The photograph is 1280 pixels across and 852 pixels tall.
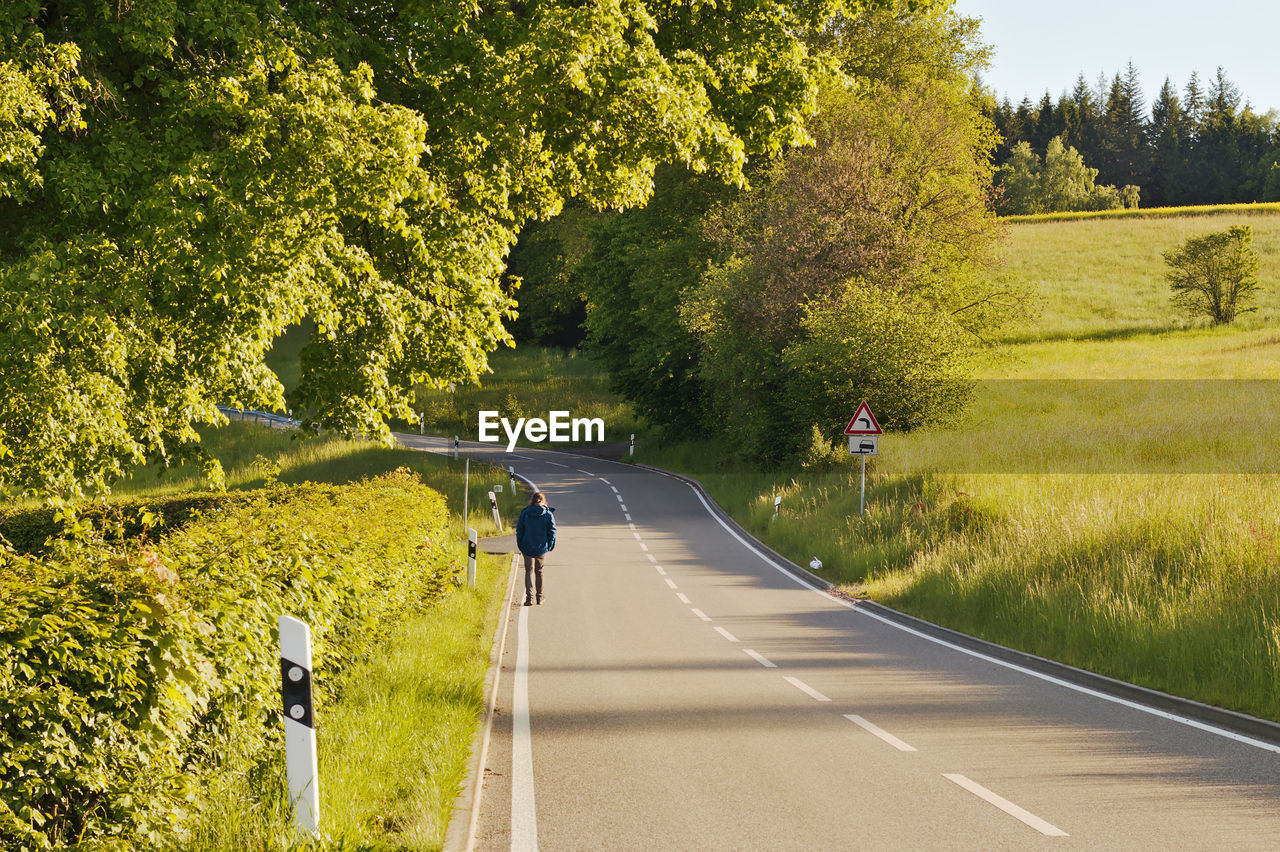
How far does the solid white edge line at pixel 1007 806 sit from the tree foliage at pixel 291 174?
26.5ft

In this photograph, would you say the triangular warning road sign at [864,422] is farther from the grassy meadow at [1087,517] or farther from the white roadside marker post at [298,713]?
the white roadside marker post at [298,713]

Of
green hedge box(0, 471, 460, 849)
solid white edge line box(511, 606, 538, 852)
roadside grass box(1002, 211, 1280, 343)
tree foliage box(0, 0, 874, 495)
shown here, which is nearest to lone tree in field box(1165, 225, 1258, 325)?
roadside grass box(1002, 211, 1280, 343)

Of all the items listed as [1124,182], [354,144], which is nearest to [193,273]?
[354,144]

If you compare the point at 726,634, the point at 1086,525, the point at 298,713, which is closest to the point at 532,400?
the point at 1086,525

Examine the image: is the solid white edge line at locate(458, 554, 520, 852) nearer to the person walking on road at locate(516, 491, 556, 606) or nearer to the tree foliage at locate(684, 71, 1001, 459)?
the person walking on road at locate(516, 491, 556, 606)

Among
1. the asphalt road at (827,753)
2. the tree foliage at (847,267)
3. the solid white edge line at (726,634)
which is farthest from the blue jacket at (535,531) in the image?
the tree foliage at (847,267)

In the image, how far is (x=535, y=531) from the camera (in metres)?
15.8

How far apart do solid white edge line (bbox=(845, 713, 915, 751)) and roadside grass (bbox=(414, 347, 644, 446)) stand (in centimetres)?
4925

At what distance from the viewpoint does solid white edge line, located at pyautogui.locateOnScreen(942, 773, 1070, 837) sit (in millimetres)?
5715

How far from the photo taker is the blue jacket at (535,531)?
15.8 metres

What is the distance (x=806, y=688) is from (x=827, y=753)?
9.07 feet

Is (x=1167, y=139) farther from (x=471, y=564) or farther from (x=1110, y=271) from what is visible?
(x=471, y=564)

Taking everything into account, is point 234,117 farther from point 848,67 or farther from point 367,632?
point 848,67

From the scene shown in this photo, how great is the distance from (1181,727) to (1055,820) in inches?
133
